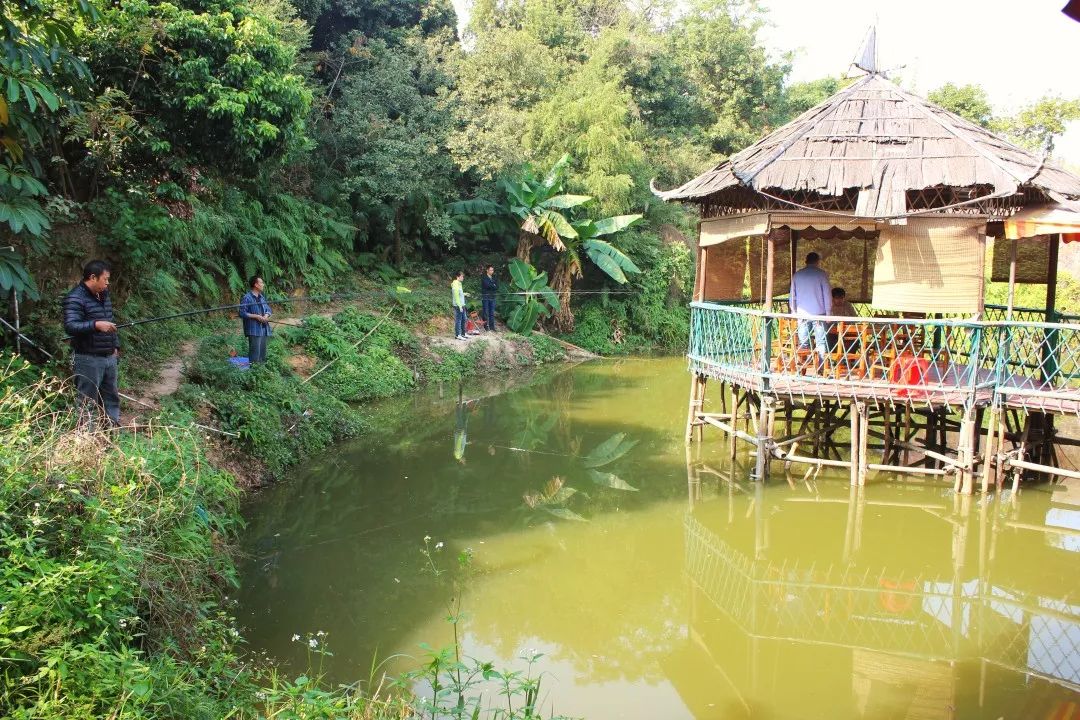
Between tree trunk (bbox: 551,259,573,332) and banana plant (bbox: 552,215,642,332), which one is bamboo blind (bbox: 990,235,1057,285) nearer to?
banana plant (bbox: 552,215,642,332)

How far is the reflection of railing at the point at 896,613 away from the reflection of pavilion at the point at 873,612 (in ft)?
0.05

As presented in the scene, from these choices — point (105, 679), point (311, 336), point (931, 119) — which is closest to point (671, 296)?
point (311, 336)

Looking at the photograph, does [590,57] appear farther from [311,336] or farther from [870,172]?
[870,172]

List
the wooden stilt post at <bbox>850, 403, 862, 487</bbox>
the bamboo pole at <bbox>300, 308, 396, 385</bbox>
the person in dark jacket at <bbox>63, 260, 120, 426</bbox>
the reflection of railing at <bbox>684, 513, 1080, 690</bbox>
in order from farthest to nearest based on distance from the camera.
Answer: the bamboo pole at <bbox>300, 308, 396, 385</bbox>
the wooden stilt post at <bbox>850, 403, 862, 487</bbox>
the person in dark jacket at <bbox>63, 260, 120, 426</bbox>
the reflection of railing at <bbox>684, 513, 1080, 690</bbox>

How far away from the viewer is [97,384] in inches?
263

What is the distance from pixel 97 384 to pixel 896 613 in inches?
274

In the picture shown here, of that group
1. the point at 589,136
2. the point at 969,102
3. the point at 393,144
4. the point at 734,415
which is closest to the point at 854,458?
the point at 734,415

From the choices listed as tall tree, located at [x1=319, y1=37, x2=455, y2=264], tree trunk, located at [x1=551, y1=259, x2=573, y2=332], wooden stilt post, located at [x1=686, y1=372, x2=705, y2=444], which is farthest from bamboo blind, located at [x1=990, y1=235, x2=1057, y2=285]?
tall tree, located at [x1=319, y1=37, x2=455, y2=264]

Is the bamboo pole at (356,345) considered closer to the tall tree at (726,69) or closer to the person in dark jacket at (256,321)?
the person in dark jacket at (256,321)

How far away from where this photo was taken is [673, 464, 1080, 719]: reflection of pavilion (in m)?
5.35

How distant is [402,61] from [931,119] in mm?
13850

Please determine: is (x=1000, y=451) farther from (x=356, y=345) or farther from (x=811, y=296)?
(x=356, y=345)

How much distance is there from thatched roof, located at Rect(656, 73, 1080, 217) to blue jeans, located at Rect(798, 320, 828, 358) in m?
1.33

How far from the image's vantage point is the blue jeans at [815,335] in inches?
358
